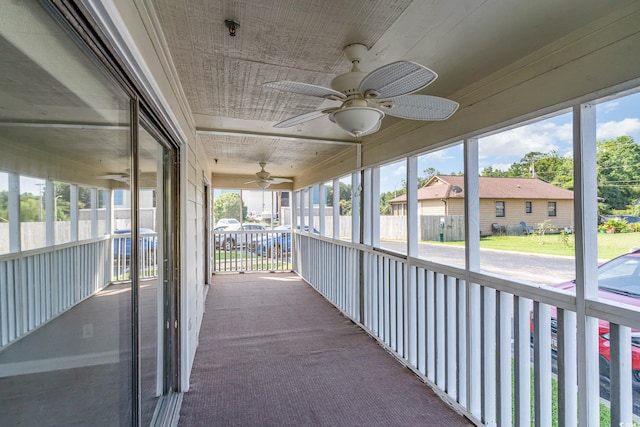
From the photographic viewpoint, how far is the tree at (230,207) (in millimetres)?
7398

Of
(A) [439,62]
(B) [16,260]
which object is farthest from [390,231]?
(B) [16,260]

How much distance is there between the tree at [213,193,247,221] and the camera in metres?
7.40

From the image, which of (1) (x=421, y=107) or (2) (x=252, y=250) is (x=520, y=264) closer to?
(1) (x=421, y=107)

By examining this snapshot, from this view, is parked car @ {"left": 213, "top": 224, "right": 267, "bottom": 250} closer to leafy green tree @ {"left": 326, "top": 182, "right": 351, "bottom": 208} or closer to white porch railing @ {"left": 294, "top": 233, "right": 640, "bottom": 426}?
leafy green tree @ {"left": 326, "top": 182, "right": 351, "bottom": 208}

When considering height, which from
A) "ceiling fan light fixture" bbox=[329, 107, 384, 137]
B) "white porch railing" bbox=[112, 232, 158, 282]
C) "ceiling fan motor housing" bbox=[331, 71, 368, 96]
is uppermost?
"ceiling fan motor housing" bbox=[331, 71, 368, 96]

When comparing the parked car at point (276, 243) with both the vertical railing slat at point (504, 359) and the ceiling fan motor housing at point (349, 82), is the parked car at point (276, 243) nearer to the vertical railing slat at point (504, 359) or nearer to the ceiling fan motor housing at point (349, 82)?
the vertical railing slat at point (504, 359)

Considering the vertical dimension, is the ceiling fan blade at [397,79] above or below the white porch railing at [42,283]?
above

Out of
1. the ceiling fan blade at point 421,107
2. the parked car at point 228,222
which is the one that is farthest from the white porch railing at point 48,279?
the parked car at point 228,222

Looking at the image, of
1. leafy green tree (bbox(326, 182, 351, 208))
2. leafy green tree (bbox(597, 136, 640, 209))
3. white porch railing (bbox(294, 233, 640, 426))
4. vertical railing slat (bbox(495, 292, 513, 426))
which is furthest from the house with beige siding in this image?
leafy green tree (bbox(326, 182, 351, 208))

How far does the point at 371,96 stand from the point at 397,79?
0.24 meters

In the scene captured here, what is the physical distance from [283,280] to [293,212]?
1818 mm

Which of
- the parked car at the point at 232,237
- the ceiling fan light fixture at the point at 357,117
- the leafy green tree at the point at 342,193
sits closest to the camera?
the ceiling fan light fixture at the point at 357,117

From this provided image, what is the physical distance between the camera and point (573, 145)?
62.3 inches

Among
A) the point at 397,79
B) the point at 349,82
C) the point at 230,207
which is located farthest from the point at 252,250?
the point at 397,79
